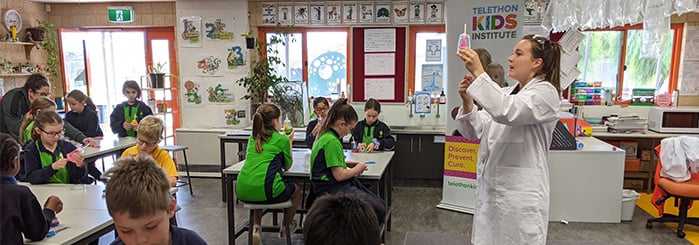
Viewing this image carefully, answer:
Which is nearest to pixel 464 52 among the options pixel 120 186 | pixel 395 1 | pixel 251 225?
pixel 120 186

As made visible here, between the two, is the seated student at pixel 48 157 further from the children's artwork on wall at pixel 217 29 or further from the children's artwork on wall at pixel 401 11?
the children's artwork on wall at pixel 401 11

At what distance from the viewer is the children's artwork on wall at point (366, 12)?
18.3 feet

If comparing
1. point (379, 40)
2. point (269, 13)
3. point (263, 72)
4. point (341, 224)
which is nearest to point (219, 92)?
point (263, 72)

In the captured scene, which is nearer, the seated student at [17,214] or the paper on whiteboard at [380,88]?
the seated student at [17,214]

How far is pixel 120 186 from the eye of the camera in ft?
A: 4.35

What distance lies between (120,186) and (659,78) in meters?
6.29

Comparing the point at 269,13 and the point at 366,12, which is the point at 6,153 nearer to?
the point at 269,13

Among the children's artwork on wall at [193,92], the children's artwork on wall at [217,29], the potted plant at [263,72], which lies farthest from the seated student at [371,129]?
the children's artwork on wall at [193,92]

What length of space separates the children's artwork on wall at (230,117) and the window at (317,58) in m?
0.85

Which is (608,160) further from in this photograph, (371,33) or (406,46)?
(371,33)

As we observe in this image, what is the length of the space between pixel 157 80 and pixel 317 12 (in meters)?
2.27

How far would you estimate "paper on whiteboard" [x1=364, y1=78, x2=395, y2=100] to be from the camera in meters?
5.82

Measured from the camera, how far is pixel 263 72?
5.50 metres

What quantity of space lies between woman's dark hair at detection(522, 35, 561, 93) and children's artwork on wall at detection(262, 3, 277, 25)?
4578 millimetres
